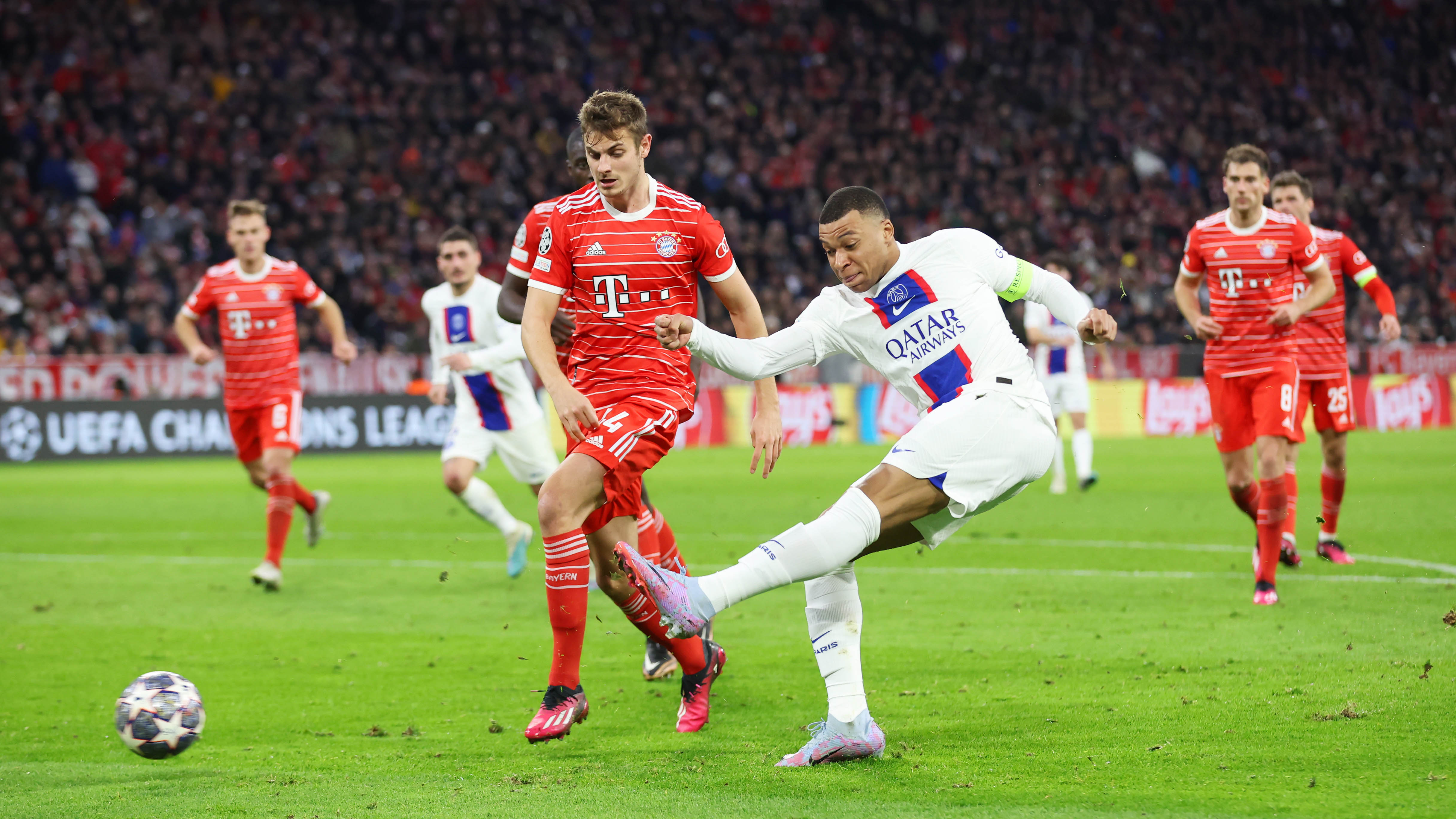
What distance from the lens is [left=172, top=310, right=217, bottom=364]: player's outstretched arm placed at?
9875 millimetres

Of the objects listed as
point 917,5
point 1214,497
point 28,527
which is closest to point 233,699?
point 28,527

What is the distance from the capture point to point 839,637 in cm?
450

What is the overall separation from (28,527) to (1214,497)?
38.6 feet

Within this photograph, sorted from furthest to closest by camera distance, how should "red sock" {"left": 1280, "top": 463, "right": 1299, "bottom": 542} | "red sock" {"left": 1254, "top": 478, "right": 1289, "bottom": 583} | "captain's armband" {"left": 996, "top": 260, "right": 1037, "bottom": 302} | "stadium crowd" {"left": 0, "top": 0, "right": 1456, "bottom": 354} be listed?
"stadium crowd" {"left": 0, "top": 0, "right": 1456, "bottom": 354}, "red sock" {"left": 1280, "top": 463, "right": 1299, "bottom": 542}, "red sock" {"left": 1254, "top": 478, "right": 1289, "bottom": 583}, "captain's armband" {"left": 996, "top": 260, "right": 1037, "bottom": 302}

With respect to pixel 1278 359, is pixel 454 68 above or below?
above

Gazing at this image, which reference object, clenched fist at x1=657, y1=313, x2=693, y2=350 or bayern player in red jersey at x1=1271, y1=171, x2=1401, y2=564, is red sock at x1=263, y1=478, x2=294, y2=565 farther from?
bayern player in red jersey at x1=1271, y1=171, x2=1401, y2=564

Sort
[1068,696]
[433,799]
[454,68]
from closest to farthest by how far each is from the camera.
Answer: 1. [433,799]
2. [1068,696]
3. [454,68]

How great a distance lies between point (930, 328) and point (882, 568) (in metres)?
5.31

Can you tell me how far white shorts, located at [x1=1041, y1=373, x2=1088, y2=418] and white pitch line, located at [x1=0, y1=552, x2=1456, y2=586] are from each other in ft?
19.1

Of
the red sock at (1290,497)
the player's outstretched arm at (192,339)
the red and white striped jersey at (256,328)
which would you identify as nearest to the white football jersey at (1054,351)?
the red sock at (1290,497)

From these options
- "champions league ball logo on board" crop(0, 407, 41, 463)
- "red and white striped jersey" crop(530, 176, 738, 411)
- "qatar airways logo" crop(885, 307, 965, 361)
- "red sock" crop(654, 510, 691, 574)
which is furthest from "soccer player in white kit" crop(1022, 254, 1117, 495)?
"champions league ball logo on board" crop(0, 407, 41, 463)

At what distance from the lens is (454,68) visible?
3117 centimetres

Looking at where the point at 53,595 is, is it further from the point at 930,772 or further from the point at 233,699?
the point at 930,772

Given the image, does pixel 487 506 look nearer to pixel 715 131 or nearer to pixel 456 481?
pixel 456 481
